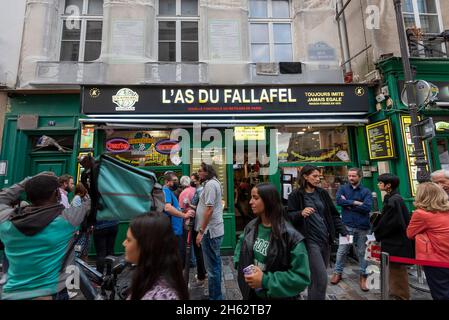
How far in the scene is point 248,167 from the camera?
7152 mm

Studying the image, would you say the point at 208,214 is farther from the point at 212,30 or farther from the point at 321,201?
the point at 212,30

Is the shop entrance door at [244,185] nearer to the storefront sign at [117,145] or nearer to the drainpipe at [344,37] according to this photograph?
the storefront sign at [117,145]

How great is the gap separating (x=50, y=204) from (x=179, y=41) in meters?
6.63

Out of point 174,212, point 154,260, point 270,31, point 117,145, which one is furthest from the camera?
point 270,31

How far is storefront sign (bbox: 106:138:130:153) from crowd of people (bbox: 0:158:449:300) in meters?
3.31

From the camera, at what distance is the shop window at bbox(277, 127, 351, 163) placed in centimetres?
702

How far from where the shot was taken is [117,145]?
21.6ft

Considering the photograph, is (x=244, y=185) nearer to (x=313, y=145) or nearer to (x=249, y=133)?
(x=249, y=133)

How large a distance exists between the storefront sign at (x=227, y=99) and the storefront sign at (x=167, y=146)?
820 millimetres

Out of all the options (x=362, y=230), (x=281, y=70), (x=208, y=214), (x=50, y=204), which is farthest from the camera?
(x=281, y=70)

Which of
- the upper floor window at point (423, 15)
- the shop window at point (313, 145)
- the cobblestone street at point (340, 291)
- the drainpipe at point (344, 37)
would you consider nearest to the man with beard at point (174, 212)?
the cobblestone street at point (340, 291)

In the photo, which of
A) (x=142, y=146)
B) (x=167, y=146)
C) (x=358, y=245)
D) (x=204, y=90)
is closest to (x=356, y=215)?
(x=358, y=245)

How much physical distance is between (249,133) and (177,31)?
399 centimetres

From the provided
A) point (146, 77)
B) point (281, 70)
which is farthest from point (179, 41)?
point (281, 70)
